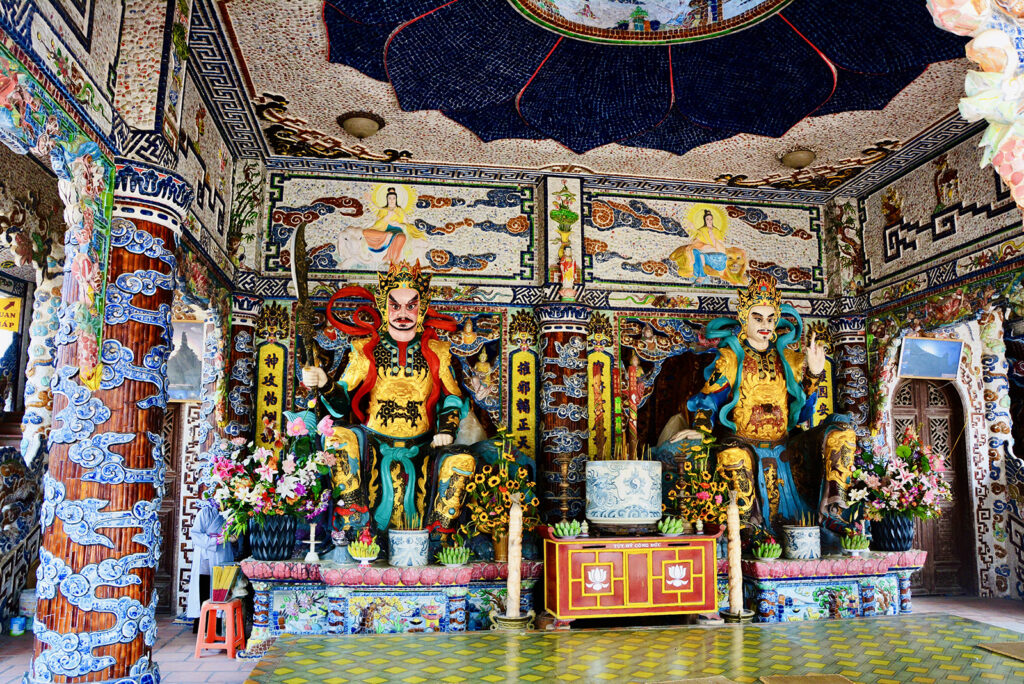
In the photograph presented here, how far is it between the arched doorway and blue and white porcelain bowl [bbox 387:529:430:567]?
716cm

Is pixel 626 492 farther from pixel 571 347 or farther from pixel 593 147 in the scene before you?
pixel 593 147

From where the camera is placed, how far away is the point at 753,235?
9.54m

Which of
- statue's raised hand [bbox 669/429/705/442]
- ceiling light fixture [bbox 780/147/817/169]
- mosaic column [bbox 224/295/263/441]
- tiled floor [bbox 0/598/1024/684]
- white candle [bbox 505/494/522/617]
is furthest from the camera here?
ceiling light fixture [bbox 780/147/817/169]

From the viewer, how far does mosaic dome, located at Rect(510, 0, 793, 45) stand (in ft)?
21.1

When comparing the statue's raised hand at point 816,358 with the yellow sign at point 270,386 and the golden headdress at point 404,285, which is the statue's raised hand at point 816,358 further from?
the yellow sign at point 270,386

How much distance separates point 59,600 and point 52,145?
2706 millimetres

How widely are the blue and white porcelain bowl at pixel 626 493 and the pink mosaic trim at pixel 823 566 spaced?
1.19 meters

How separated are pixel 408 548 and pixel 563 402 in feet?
8.34

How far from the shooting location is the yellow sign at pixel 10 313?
866cm

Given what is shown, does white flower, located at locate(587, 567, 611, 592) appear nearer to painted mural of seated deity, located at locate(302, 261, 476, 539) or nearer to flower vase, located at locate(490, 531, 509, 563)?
flower vase, located at locate(490, 531, 509, 563)

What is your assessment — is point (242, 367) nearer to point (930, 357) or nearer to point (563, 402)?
point (563, 402)

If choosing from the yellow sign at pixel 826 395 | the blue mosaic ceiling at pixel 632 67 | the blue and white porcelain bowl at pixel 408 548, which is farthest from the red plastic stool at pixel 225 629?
the yellow sign at pixel 826 395

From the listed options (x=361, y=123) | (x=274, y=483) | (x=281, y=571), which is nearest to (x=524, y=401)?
(x=274, y=483)

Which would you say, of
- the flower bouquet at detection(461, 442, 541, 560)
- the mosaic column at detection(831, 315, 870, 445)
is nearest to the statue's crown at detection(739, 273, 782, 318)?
the mosaic column at detection(831, 315, 870, 445)
